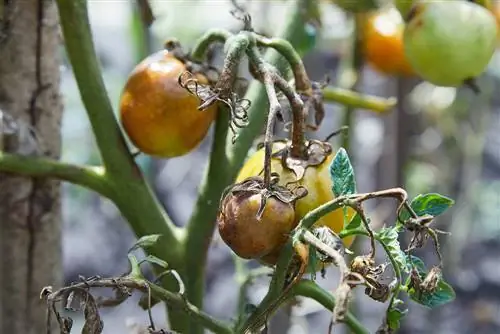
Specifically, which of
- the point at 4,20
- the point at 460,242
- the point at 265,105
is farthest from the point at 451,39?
the point at 460,242

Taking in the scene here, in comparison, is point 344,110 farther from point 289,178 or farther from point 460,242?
point 460,242

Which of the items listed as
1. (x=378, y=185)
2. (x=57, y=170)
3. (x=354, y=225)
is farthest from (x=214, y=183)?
(x=378, y=185)

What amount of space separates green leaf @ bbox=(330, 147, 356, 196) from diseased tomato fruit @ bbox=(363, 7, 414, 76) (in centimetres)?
73

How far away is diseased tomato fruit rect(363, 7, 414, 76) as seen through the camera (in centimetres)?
121

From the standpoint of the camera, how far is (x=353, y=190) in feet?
1.60

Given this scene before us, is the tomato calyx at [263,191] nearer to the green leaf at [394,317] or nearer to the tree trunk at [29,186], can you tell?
the green leaf at [394,317]

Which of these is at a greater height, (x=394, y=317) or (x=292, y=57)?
(x=292, y=57)

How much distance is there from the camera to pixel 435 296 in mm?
513

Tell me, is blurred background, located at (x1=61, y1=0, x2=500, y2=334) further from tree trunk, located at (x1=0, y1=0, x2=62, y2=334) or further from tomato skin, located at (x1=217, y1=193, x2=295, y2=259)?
tomato skin, located at (x1=217, y1=193, x2=295, y2=259)

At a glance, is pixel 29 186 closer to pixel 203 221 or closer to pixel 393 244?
pixel 203 221

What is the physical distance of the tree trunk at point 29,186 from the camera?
0.77 m

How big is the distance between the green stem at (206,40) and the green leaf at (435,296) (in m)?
0.23

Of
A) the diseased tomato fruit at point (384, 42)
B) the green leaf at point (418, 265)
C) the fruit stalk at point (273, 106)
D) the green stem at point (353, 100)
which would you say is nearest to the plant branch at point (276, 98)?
→ the fruit stalk at point (273, 106)

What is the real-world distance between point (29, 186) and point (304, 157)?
30 cm
